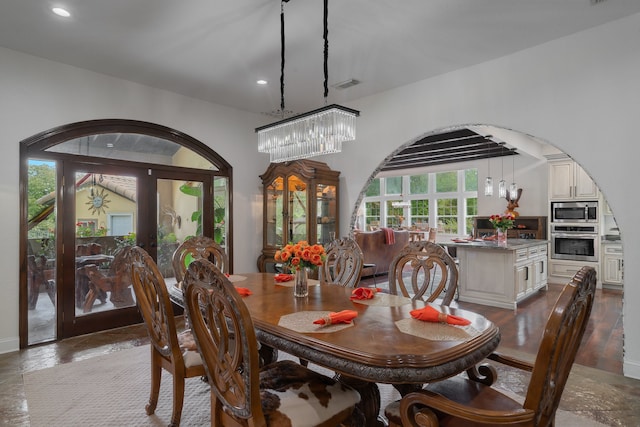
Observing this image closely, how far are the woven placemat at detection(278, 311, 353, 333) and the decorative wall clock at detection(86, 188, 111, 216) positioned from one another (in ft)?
10.3

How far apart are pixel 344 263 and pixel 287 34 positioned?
6.60 feet

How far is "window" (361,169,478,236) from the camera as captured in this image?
9.73 m

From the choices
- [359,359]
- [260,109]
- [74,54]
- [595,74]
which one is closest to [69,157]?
[74,54]

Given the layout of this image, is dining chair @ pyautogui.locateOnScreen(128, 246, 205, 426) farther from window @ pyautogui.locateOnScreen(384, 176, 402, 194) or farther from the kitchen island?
window @ pyautogui.locateOnScreen(384, 176, 402, 194)

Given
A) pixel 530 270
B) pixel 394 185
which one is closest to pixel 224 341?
pixel 530 270

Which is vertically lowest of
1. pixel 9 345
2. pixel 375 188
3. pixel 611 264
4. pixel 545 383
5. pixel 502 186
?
pixel 9 345

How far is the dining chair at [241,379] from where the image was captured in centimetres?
130

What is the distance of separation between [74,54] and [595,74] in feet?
15.3

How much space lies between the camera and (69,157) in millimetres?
3762

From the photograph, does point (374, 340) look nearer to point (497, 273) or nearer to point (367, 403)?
point (367, 403)

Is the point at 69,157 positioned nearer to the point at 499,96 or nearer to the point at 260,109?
the point at 260,109

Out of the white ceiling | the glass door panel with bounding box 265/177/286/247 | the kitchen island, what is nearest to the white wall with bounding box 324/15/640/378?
the white ceiling

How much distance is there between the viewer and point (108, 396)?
2576 mm

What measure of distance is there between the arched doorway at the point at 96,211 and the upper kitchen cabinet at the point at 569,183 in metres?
6.25
